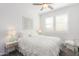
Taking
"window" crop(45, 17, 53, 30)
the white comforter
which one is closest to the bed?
the white comforter

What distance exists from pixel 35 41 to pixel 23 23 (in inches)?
13.1

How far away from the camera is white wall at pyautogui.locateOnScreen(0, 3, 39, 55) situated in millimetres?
1655

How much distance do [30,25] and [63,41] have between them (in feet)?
1.84

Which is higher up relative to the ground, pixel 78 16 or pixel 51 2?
pixel 51 2

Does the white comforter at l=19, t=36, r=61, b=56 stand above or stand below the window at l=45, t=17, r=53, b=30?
below

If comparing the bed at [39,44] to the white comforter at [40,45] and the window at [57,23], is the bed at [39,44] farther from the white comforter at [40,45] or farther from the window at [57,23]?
the window at [57,23]

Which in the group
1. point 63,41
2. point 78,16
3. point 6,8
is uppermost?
point 6,8

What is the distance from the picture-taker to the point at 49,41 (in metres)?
1.64

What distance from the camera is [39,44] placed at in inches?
65.2

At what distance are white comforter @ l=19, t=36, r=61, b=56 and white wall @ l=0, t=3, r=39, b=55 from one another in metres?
0.22

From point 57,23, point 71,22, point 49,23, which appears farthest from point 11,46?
point 71,22

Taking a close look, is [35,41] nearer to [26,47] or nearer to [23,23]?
[26,47]

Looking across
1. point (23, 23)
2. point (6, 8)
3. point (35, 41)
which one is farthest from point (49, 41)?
point (6, 8)

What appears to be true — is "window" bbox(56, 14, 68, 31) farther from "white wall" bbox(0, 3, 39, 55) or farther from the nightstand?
the nightstand
